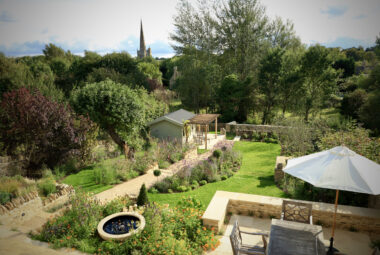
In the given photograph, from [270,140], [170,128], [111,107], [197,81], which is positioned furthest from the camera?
[197,81]

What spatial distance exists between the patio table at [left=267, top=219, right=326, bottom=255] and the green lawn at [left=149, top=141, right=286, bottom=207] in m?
3.46

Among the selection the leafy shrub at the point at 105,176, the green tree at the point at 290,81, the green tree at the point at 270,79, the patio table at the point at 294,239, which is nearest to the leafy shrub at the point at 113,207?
the leafy shrub at the point at 105,176

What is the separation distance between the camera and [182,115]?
1848 cm

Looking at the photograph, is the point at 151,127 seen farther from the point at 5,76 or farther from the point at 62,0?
the point at 62,0

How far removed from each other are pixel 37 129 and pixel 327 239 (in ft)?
36.7

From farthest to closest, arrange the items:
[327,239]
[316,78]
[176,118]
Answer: [316,78]
[176,118]
[327,239]

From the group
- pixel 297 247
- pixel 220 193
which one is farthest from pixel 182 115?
pixel 297 247

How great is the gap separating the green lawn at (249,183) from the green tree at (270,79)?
8.80 m

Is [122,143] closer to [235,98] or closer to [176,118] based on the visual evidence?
[176,118]

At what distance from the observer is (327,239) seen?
5.62 meters

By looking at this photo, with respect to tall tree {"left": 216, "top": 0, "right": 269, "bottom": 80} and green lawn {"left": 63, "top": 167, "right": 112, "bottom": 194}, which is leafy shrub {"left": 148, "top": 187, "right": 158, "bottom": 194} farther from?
tall tree {"left": 216, "top": 0, "right": 269, "bottom": 80}

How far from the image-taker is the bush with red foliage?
9961mm

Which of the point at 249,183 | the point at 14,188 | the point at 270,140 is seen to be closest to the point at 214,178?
the point at 249,183

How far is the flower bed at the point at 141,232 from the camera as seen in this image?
4.99 meters
